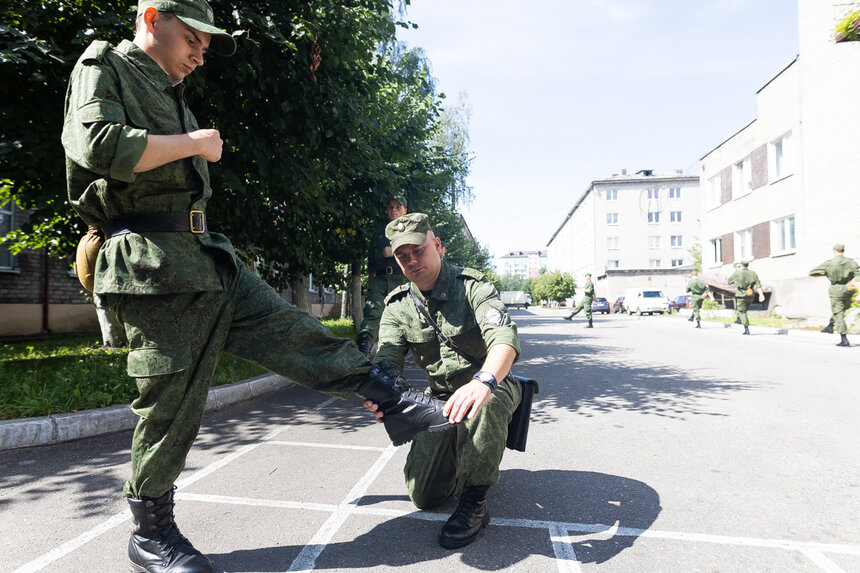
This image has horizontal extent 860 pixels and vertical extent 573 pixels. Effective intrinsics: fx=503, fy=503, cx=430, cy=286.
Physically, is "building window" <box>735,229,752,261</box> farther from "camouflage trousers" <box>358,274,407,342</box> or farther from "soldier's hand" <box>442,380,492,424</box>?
"soldier's hand" <box>442,380,492,424</box>

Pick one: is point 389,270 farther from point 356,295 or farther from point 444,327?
point 356,295

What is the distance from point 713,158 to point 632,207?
36169 mm

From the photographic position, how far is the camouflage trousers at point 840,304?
10805 mm

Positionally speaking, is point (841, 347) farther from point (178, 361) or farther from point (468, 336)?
point (178, 361)

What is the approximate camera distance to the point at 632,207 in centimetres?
6184

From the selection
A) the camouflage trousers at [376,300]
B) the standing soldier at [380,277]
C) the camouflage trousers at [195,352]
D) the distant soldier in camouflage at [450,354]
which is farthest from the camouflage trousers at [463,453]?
the standing soldier at [380,277]

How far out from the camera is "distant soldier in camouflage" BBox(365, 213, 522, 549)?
239 cm

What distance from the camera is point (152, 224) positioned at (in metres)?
1.94

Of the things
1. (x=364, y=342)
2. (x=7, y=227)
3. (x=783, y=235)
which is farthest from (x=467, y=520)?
(x=783, y=235)

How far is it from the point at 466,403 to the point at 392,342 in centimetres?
83

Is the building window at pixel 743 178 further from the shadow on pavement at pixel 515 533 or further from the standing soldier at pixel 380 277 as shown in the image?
the shadow on pavement at pixel 515 533

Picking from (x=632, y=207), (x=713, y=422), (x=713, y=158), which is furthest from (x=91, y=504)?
(x=632, y=207)

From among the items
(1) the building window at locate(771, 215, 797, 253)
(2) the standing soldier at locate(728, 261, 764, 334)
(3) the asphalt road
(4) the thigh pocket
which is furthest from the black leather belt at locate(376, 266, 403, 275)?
(1) the building window at locate(771, 215, 797, 253)

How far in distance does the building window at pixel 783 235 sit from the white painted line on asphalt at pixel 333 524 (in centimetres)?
2207
